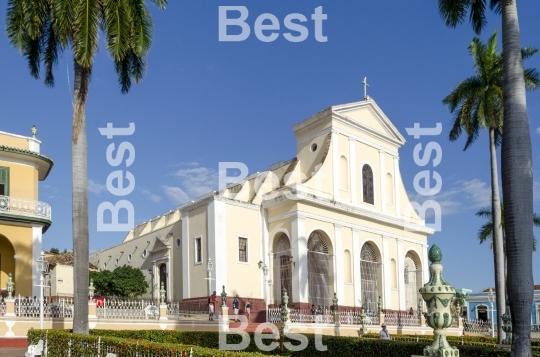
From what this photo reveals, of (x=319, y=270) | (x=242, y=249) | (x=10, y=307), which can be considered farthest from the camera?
(x=319, y=270)

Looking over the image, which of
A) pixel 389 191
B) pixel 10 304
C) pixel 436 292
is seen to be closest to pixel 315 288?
pixel 389 191

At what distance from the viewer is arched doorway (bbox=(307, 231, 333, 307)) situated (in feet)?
112

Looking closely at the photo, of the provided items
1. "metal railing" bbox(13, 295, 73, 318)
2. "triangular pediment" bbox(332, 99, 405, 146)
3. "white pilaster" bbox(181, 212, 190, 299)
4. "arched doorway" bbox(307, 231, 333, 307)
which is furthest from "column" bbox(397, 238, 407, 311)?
"metal railing" bbox(13, 295, 73, 318)

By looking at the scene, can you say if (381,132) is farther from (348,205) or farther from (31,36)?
(31,36)

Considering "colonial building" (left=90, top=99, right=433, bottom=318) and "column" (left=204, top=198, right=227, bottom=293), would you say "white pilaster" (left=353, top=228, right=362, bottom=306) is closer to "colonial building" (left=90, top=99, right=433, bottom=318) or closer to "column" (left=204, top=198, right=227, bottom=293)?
"colonial building" (left=90, top=99, right=433, bottom=318)

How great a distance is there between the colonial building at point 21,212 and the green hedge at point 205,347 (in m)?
8.43

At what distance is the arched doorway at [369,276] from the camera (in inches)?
1473

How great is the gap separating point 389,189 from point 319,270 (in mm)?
9470

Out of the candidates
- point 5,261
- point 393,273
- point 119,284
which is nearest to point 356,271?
point 393,273

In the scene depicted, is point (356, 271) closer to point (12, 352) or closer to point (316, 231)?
point (316, 231)

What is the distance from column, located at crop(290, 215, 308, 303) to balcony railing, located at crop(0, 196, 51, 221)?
1315 centimetres

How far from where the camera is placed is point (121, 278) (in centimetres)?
3856

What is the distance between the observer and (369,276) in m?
38.0

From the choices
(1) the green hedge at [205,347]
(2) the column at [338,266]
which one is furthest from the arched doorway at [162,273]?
(1) the green hedge at [205,347]
